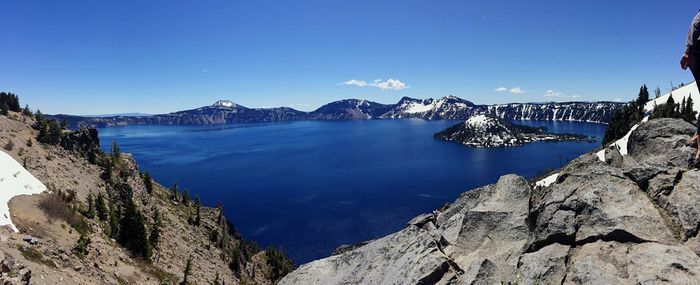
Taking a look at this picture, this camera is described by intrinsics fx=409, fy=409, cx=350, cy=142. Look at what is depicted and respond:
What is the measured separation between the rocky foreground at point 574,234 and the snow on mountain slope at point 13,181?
1844 inches

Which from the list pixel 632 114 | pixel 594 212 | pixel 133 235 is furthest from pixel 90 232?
pixel 632 114

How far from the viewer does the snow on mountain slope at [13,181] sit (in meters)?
50.8

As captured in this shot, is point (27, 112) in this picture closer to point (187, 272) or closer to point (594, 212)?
point (187, 272)

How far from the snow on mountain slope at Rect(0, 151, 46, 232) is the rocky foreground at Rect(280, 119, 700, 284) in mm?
46828

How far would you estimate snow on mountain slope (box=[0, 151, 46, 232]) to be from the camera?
1999 inches

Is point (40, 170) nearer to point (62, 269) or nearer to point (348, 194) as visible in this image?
point (62, 269)

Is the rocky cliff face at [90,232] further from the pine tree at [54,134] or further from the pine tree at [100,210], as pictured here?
the pine tree at [100,210]

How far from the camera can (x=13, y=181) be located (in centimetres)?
5616

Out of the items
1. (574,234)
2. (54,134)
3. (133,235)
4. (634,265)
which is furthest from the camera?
(54,134)

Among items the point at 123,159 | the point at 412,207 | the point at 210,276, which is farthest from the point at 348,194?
the point at 210,276

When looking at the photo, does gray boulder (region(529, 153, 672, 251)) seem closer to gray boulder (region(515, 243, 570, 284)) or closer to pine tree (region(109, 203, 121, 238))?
gray boulder (region(515, 243, 570, 284))

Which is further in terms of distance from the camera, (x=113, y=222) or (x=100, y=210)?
(x=100, y=210)

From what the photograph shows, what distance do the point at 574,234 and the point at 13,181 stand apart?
68022 mm

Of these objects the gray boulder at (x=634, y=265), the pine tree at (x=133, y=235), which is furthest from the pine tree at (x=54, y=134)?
the gray boulder at (x=634, y=265)
